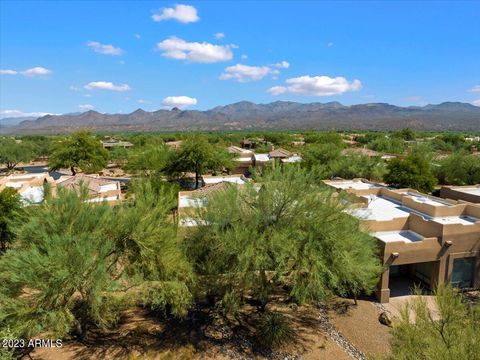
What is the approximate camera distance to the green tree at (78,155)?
1684 inches

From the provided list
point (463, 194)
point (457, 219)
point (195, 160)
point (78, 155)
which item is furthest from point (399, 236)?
point (78, 155)

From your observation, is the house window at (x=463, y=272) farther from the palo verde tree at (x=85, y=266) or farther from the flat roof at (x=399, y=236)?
the palo verde tree at (x=85, y=266)

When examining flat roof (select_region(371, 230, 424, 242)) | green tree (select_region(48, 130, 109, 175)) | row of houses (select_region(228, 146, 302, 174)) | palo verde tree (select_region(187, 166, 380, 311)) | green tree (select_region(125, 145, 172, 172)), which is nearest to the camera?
palo verde tree (select_region(187, 166, 380, 311))

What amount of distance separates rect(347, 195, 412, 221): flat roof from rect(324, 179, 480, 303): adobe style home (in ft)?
0.40

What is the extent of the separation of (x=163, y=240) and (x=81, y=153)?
35.6 meters

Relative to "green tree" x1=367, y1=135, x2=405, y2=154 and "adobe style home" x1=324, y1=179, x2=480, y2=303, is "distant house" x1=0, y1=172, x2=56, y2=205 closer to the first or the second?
"adobe style home" x1=324, y1=179, x2=480, y2=303

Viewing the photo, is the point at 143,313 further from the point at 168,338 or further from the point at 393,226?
the point at 393,226

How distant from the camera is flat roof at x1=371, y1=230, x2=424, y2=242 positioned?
17.3m

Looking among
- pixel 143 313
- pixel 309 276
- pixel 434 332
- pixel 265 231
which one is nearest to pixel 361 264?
pixel 309 276

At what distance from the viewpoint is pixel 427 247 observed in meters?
16.3

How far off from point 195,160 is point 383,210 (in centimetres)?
2112

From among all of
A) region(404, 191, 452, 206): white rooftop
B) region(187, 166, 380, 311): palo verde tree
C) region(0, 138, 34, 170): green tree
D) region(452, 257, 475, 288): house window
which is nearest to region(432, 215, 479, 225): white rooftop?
region(404, 191, 452, 206): white rooftop

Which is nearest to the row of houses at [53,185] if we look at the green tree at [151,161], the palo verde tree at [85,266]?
the green tree at [151,161]

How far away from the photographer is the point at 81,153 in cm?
4341
